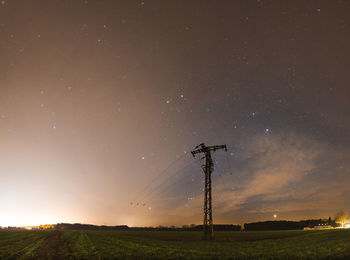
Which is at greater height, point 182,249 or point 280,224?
point 182,249

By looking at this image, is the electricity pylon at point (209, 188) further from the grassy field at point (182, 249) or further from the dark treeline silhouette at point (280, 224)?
the dark treeline silhouette at point (280, 224)

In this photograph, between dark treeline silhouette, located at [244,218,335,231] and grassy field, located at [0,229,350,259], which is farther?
dark treeline silhouette, located at [244,218,335,231]

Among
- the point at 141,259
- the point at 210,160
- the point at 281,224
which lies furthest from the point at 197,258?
the point at 281,224

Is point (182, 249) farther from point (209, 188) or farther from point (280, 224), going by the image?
point (280, 224)

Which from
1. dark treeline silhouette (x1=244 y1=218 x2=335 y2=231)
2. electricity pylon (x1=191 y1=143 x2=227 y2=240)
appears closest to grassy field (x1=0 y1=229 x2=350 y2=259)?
electricity pylon (x1=191 y1=143 x2=227 y2=240)

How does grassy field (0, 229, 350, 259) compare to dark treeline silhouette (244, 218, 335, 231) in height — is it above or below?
above

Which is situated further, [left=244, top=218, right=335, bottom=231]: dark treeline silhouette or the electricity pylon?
[left=244, top=218, right=335, bottom=231]: dark treeline silhouette

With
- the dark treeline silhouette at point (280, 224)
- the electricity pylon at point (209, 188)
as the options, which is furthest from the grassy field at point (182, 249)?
the dark treeline silhouette at point (280, 224)

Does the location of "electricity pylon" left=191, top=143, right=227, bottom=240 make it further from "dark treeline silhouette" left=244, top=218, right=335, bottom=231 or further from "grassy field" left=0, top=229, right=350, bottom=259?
"dark treeline silhouette" left=244, top=218, right=335, bottom=231

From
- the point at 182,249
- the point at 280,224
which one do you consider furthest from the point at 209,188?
the point at 280,224

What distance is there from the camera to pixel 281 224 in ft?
535

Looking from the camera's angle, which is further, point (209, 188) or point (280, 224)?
point (280, 224)

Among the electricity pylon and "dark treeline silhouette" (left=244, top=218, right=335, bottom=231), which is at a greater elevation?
the electricity pylon

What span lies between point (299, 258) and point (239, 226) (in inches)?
6773
